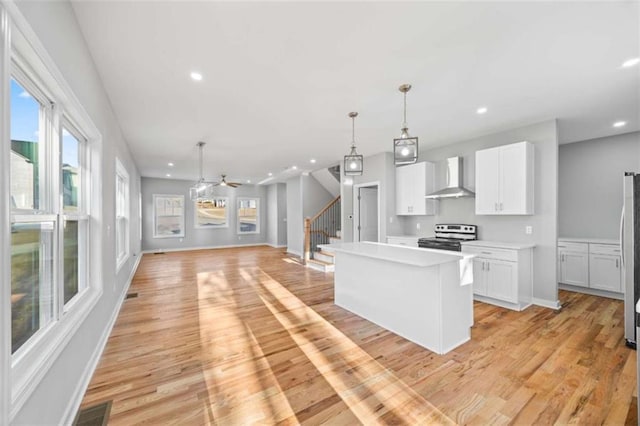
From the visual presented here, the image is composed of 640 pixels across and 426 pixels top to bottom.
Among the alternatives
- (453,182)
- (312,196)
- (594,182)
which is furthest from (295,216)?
(594,182)

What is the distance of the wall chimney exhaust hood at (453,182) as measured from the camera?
4.84 meters

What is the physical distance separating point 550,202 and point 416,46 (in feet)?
10.9

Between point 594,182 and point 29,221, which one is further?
point 594,182

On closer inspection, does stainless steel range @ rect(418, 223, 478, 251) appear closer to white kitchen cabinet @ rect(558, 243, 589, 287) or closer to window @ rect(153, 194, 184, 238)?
white kitchen cabinet @ rect(558, 243, 589, 287)

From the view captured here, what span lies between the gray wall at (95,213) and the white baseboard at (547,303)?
5.44m

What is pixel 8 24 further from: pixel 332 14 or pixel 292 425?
pixel 292 425

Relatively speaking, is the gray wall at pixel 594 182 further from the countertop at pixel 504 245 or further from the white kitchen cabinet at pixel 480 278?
the white kitchen cabinet at pixel 480 278

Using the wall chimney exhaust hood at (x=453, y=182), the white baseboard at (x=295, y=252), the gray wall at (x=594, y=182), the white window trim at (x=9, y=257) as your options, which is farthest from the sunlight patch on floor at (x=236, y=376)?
the gray wall at (x=594, y=182)

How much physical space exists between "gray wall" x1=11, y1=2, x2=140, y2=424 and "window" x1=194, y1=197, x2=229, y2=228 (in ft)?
24.1

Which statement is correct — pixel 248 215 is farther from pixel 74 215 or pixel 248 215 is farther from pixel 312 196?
pixel 74 215

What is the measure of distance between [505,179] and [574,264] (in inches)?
85.1

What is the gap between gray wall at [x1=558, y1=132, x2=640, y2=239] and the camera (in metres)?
4.57

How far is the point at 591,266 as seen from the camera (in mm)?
4531

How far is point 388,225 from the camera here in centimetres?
593
